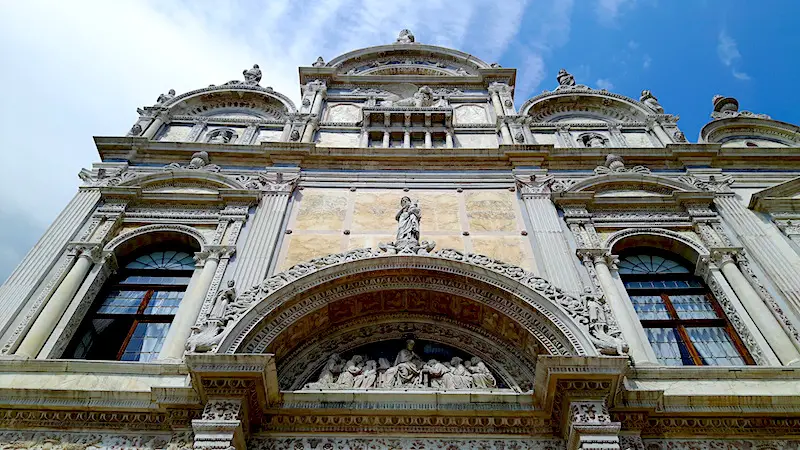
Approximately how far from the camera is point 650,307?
37.0 feet

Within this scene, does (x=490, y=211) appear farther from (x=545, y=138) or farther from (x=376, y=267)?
(x=545, y=138)

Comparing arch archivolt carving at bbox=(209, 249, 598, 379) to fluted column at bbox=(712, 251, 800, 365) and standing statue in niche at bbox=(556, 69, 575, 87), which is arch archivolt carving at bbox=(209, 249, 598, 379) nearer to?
fluted column at bbox=(712, 251, 800, 365)

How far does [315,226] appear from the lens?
12.7 m

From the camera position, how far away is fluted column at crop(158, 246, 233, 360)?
9.79 metres

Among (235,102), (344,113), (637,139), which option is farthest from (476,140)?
(235,102)

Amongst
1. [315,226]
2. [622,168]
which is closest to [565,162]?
[622,168]

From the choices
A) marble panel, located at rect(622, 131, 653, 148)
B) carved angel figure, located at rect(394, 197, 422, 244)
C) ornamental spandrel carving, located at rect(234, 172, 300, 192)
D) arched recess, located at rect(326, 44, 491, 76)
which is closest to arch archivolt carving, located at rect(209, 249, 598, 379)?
carved angel figure, located at rect(394, 197, 422, 244)

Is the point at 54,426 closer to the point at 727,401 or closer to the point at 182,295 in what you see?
the point at 182,295

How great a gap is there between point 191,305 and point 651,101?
45.0ft

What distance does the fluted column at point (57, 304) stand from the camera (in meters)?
9.62

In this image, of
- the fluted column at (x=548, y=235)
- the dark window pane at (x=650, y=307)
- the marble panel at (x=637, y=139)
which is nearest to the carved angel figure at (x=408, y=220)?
the fluted column at (x=548, y=235)

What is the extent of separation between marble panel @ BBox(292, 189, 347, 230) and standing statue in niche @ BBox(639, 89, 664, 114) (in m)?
9.26

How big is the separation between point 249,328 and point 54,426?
9.17 feet

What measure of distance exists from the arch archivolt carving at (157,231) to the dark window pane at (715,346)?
872 centimetres
